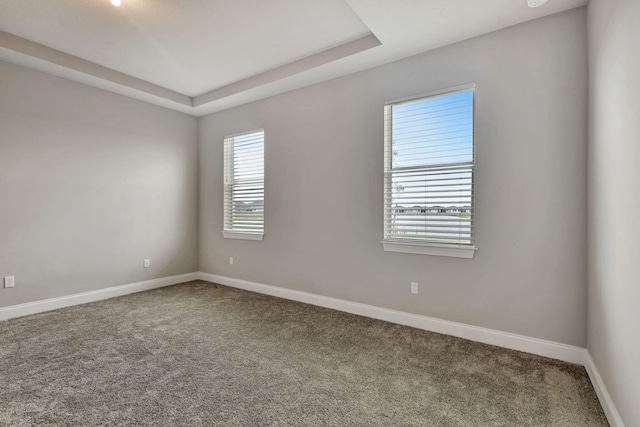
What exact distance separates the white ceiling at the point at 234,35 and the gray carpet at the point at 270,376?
9.03ft

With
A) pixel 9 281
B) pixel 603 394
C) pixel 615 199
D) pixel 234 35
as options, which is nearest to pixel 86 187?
pixel 9 281

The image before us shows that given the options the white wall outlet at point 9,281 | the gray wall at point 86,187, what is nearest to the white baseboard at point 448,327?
the gray wall at point 86,187

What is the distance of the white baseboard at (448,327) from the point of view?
2.42 meters

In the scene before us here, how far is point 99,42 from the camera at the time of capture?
10.2ft

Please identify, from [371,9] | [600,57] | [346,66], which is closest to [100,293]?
[346,66]

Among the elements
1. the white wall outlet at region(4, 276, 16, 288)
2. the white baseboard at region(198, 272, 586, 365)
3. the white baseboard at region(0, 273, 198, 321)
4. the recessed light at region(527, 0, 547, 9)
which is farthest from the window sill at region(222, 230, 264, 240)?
the recessed light at region(527, 0, 547, 9)

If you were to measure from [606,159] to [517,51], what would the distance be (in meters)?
1.24

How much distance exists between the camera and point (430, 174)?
9.88 ft

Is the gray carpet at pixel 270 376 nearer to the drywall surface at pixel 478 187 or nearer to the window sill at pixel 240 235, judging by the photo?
the drywall surface at pixel 478 187

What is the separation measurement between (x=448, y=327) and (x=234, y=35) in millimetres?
3492

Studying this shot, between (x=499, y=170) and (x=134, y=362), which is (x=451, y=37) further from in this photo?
(x=134, y=362)

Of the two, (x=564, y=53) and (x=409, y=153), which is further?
(x=409, y=153)

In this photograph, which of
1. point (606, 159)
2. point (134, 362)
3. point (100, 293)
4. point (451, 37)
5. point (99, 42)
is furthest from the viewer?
point (100, 293)

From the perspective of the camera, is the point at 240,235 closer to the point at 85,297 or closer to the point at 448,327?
the point at 85,297
